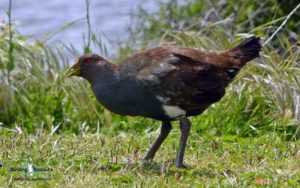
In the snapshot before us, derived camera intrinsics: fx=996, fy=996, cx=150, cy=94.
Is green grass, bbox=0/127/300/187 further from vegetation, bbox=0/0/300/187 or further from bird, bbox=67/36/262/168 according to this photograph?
bird, bbox=67/36/262/168

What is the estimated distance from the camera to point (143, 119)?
395 inches

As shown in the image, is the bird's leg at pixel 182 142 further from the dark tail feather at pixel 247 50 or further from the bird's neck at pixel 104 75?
the dark tail feather at pixel 247 50

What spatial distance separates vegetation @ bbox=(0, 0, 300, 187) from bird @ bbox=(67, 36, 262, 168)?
436mm

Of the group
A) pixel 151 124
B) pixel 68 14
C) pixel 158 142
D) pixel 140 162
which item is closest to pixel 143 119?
pixel 151 124

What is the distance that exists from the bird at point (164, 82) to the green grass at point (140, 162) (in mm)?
326

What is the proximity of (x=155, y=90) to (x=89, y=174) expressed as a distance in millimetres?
853

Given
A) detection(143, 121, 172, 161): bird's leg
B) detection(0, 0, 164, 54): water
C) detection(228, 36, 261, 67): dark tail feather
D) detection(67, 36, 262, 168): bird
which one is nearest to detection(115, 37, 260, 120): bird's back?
detection(67, 36, 262, 168): bird

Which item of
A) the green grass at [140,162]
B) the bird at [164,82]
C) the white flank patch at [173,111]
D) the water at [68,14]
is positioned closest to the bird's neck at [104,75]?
the bird at [164,82]

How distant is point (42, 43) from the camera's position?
11.3m

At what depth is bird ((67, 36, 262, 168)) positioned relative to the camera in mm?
7816

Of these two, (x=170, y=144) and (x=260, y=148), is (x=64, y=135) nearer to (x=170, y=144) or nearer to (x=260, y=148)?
(x=170, y=144)

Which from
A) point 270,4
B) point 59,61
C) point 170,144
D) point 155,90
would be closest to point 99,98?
point 155,90

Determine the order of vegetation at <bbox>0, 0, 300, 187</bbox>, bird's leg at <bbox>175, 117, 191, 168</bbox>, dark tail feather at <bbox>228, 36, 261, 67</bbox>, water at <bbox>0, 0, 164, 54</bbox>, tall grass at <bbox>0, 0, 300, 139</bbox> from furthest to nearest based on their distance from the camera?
1. water at <bbox>0, 0, 164, 54</bbox>
2. tall grass at <bbox>0, 0, 300, 139</bbox>
3. dark tail feather at <bbox>228, 36, 261, 67</bbox>
4. bird's leg at <bbox>175, 117, 191, 168</bbox>
5. vegetation at <bbox>0, 0, 300, 187</bbox>

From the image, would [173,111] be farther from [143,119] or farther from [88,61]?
[143,119]
